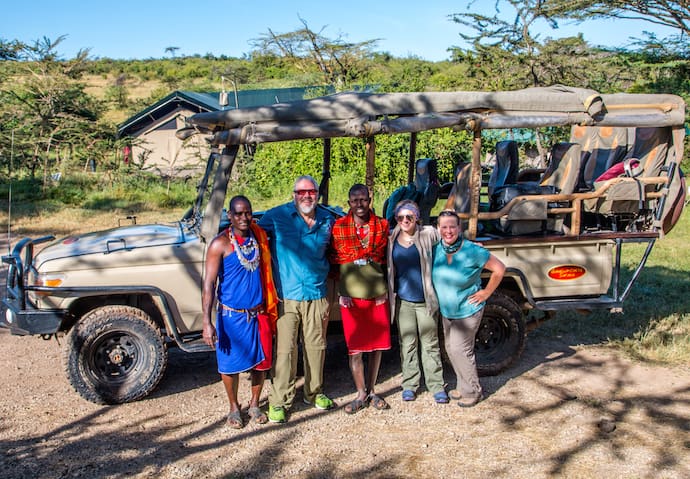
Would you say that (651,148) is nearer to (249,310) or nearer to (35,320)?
(249,310)

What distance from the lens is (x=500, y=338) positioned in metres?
5.91

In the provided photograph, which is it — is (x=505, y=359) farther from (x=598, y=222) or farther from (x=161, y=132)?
(x=161, y=132)

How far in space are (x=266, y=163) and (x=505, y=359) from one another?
11.7 meters

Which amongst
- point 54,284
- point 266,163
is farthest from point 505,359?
point 266,163

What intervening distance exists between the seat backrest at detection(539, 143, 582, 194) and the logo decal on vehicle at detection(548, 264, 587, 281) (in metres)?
0.70

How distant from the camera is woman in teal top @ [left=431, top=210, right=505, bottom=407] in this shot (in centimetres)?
501

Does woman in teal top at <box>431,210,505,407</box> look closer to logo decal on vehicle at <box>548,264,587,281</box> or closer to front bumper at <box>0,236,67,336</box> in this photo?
logo decal on vehicle at <box>548,264,587,281</box>

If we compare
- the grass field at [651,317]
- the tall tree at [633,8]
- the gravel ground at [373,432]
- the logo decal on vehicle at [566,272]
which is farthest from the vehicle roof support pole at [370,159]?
the tall tree at [633,8]

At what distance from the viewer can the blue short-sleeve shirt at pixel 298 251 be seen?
481 cm

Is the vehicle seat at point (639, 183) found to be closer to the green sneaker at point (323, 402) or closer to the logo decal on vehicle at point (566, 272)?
the logo decal on vehicle at point (566, 272)

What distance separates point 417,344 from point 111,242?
100 inches

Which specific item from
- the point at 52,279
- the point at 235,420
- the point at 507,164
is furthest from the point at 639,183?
the point at 52,279

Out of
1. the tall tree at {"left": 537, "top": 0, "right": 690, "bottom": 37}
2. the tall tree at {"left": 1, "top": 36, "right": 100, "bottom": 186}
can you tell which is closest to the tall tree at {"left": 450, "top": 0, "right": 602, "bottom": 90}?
the tall tree at {"left": 537, "top": 0, "right": 690, "bottom": 37}

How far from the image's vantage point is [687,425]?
4.88 m
